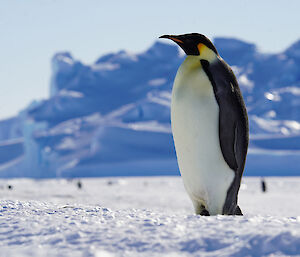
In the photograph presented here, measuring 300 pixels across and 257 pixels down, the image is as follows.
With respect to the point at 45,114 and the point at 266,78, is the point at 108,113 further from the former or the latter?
the point at 266,78

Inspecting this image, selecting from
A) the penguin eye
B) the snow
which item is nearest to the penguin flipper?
the penguin eye

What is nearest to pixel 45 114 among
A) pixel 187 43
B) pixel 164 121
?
pixel 164 121

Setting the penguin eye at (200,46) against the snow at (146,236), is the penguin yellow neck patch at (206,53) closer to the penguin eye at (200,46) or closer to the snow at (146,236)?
the penguin eye at (200,46)

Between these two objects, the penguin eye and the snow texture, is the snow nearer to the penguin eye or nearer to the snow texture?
the penguin eye

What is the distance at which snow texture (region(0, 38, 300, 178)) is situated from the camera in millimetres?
44062

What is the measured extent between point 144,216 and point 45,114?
62.2 meters

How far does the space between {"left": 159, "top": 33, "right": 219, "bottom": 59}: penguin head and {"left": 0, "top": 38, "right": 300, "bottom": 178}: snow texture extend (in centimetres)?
3552

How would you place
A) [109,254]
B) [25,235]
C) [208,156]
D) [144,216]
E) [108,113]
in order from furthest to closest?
1. [108,113]
2. [208,156]
3. [144,216]
4. [25,235]
5. [109,254]

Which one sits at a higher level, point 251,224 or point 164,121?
point 164,121

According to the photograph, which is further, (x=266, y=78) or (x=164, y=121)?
(x=266, y=78)

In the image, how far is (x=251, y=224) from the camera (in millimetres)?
2219

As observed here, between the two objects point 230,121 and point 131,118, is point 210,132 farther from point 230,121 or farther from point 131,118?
point 131,118

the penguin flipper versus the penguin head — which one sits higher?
the penguin head

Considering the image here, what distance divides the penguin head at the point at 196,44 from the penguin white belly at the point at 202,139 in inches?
6.6
